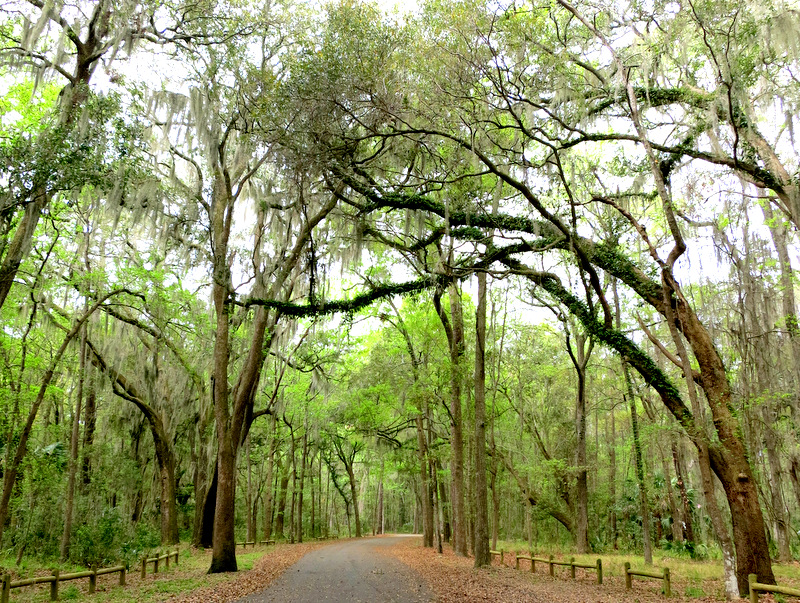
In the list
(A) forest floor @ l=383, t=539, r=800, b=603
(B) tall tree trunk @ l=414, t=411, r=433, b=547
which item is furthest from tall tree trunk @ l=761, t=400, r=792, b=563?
(B) tall tree trunk @ l=414, t=411, r=433, b=547

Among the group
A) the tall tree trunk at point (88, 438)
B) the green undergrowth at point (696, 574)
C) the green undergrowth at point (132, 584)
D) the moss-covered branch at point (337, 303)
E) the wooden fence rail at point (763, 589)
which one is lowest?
the green undergrowth at point (696, 574)

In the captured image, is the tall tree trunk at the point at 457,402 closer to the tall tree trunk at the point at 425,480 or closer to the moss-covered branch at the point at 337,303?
the tall tree trunk at the point at 425,480

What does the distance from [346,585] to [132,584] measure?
4.14 meters

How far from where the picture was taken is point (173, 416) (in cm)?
1791

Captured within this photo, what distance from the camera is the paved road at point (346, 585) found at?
8.06 m

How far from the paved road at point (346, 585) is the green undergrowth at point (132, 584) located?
4.56 ft

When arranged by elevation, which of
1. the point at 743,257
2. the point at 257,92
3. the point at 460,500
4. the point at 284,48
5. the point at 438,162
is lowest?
the point at 460,500

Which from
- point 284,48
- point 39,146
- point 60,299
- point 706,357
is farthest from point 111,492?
point 706,357

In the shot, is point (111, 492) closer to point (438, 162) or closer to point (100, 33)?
point (100, 33)

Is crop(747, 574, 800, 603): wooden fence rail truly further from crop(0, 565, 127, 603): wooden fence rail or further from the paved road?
crop(0, 565, 127, 603): wooden fence rail

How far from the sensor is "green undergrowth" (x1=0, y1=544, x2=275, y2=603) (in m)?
8.05

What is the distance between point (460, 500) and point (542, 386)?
938 cm

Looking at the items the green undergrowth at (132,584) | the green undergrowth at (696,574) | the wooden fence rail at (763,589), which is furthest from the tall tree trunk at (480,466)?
the wooden fence rail at (763,589)

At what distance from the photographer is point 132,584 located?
31.4 ft
